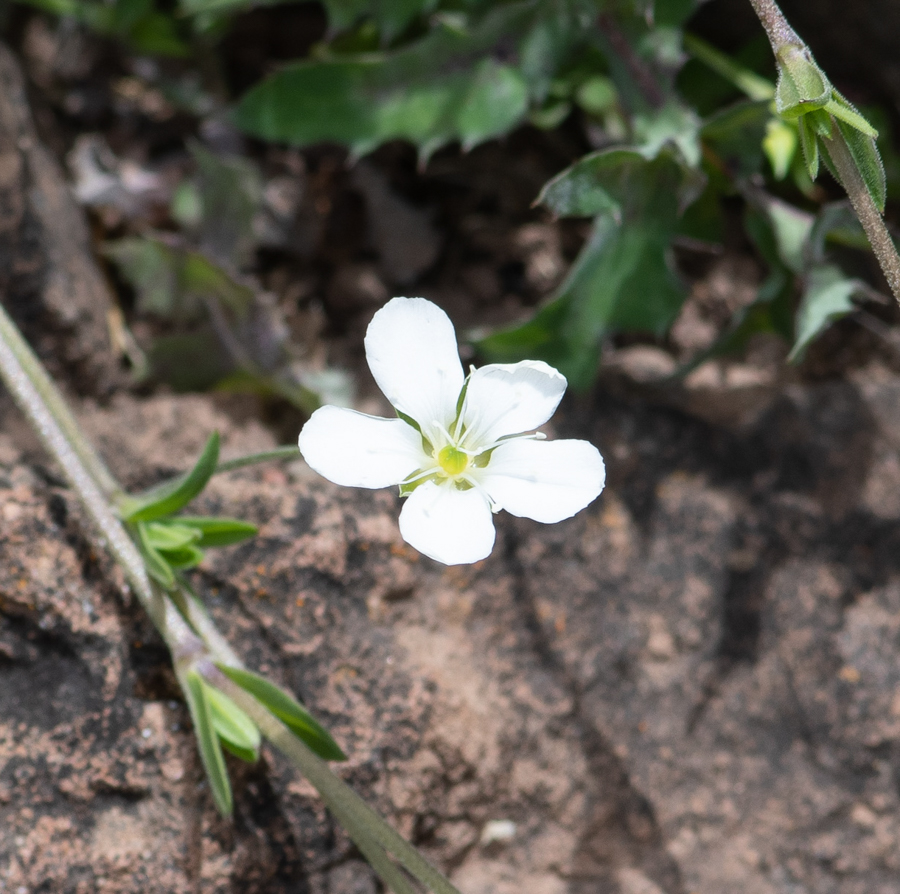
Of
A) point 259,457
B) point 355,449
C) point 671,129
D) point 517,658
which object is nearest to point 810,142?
point 671,129

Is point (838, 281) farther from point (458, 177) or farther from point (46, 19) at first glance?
point (46, 19)

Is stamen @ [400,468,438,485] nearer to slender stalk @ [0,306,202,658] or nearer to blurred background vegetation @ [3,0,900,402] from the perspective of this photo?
slender stalk @ [0,306,202,658]

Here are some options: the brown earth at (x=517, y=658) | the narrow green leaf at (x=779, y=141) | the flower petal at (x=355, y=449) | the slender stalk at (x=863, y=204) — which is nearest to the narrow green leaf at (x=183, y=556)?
the brown earth at (x=517, y=658)

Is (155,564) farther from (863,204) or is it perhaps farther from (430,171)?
(430,171)

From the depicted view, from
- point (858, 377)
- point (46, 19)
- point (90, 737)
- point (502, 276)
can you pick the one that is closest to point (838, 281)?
point (858, 377)

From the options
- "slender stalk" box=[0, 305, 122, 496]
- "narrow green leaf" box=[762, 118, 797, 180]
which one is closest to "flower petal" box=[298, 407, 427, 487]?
"slender stalk" box=[0, 305, 122, 496]

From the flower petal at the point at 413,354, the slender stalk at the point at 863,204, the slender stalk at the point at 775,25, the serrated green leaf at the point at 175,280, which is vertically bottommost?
the serrated green leaf at the point at 175,280

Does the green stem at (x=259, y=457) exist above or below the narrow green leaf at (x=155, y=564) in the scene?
above

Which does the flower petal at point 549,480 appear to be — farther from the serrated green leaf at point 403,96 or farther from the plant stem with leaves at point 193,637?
the serrated green leaf at point 403,96
